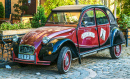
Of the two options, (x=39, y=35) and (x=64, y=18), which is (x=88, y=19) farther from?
(x=39, y=35)

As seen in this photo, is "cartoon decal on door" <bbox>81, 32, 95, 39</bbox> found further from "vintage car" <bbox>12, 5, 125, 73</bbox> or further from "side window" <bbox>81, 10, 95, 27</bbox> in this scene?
"side window" <bbox>81, 10, 95, 27</bbox>

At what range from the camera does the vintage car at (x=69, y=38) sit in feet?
22.5

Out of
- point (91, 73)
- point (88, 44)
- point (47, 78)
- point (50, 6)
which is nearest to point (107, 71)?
point (91, 73)

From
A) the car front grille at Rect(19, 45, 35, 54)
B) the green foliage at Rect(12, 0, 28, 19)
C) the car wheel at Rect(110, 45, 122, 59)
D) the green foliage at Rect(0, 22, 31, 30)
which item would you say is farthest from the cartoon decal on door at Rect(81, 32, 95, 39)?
the green foliage at Rect(12, 0, 28, 19)

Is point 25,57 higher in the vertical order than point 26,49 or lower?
lower

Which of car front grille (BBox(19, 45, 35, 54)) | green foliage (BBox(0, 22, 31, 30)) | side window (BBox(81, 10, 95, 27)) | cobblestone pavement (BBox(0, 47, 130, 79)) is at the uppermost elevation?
side window (BBox(81, 10, 95, 27))

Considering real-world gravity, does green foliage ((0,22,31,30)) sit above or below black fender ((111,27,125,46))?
above

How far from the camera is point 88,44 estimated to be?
821cm

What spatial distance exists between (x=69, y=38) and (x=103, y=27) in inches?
74.7

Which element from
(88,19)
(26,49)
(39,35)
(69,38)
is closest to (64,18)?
(88,19)

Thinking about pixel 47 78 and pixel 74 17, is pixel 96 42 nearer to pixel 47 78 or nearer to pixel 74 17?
pixel 74 17

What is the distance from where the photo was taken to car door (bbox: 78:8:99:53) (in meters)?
7.96

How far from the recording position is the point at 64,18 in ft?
27.2

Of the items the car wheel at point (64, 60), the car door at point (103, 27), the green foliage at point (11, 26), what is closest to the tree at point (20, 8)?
the green foliage at point (11, 26)
